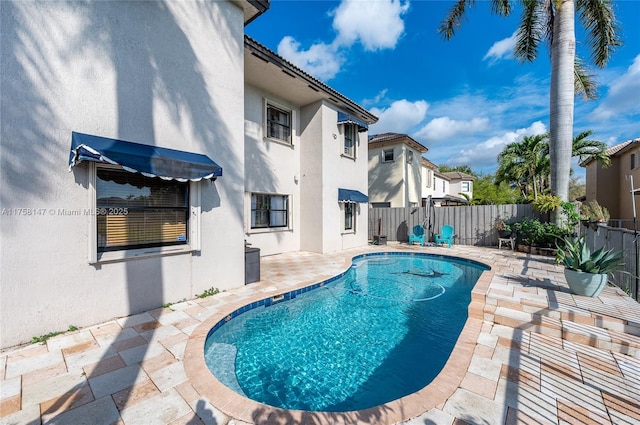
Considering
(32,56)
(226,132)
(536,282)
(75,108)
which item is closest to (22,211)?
(75,108)

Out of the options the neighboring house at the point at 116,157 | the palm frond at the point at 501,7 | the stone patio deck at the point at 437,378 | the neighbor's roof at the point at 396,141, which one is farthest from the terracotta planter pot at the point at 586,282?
the neighbor's roof at the point at 396,141

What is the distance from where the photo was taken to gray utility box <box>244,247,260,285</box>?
808 cm

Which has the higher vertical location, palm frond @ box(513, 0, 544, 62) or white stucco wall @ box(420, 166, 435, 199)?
palm frond @ box(513, 0, 544, 62)

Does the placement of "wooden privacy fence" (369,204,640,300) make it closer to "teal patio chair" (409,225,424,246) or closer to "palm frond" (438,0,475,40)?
"teal patio chair" (409,225,424,246)

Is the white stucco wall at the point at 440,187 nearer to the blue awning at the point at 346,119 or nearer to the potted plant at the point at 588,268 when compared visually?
the blue awning at the point at 346,119

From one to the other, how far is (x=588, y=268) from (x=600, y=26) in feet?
50.1

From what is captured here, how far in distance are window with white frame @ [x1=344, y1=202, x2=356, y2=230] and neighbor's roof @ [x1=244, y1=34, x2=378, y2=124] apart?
540 centimetres

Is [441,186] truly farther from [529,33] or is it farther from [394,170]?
[529,33]

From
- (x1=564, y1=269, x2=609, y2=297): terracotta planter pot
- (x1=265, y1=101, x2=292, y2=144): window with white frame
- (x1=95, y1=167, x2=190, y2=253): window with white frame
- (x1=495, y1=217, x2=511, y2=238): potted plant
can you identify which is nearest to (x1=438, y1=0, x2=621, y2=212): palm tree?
(x1=495, y1=217, x2=511, y2=238): potted plant

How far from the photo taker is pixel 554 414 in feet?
9.73

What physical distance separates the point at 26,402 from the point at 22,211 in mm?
3071

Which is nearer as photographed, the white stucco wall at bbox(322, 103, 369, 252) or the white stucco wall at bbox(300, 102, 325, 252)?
the white stucco wall at bbox(300, 102, 325, 252)

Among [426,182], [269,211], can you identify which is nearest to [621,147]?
[426,182]

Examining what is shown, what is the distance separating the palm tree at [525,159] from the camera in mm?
24438
